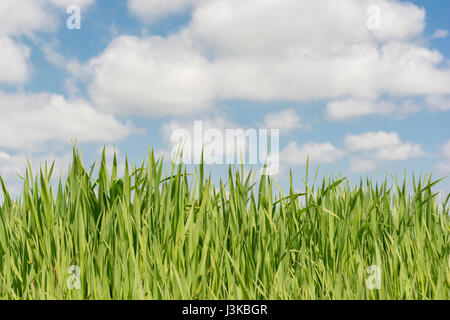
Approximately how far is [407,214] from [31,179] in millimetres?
2895

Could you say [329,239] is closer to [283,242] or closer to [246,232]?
[283,242]

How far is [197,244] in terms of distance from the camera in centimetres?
287

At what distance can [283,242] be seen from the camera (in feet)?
10.2

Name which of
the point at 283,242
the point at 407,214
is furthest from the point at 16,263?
the point at 407,214

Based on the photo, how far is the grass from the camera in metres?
2.73

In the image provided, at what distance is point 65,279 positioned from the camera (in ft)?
9.09

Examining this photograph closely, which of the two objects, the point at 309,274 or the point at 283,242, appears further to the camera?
the point at 283,242

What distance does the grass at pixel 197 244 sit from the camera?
2.73 metres

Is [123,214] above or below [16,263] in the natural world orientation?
above
